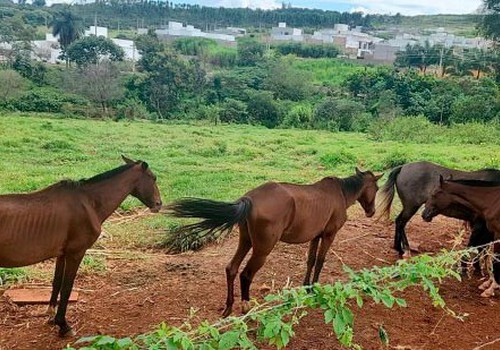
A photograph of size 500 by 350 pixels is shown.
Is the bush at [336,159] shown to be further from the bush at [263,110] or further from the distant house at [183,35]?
the distant house at [183,35]

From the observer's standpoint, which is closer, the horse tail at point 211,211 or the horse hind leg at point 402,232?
the horse tail at point 211,211

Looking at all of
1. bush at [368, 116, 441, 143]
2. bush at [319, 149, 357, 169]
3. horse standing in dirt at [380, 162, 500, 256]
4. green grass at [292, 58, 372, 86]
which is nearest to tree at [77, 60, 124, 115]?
bush at [368, 116, 441, 143]

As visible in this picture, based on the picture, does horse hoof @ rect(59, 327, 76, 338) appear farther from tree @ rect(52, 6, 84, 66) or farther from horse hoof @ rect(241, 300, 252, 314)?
tree @ rect(52, 6, 84, 66)

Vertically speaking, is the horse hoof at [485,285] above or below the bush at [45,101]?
above

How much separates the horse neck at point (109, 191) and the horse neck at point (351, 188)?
2.29 m

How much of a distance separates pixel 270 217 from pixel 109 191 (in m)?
1.48

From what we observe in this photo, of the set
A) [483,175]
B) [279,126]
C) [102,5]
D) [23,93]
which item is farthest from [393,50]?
[483,175]

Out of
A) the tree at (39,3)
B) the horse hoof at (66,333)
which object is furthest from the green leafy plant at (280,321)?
the tree at (39,3)

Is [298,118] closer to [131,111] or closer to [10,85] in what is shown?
[131,111]

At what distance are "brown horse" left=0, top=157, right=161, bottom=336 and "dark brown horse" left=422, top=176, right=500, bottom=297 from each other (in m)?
3.48

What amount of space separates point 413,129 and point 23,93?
87.7ft

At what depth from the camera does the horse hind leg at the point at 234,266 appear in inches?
200

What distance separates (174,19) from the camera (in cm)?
11575

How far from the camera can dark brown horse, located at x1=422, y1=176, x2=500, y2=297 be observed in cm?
600
